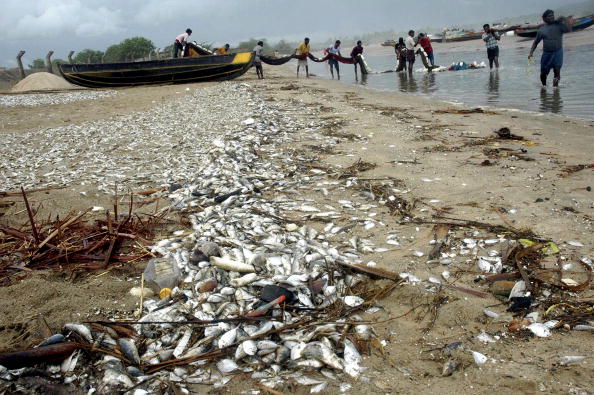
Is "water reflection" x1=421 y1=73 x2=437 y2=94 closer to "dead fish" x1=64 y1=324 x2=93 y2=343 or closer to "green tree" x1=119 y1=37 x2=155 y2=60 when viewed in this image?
"dead fish" x1=64 y1=324 x2=93 y2=343

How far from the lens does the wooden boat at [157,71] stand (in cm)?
2303

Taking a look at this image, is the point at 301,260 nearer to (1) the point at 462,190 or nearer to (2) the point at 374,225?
(2) the point at 374,225

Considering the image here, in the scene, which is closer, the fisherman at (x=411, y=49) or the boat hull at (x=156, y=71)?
the fisherman at (x=411, y=49)

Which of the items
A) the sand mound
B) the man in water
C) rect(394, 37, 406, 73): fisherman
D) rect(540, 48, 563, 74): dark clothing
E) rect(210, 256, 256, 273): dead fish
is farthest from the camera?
the sand mound

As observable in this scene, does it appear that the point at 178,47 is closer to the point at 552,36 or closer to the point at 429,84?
the point at 429,84

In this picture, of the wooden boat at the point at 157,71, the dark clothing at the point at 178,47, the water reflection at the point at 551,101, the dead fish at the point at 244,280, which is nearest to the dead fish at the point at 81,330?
the dead fish at the point at 244,280

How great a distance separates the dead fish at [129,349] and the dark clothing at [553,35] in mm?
13909

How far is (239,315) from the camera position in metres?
3.16

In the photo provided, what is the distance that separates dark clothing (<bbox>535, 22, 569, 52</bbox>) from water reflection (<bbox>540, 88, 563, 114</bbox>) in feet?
4.60

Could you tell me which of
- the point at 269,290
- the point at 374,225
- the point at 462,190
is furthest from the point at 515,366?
the point at 462,190

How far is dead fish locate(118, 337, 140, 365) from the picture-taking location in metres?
2.77

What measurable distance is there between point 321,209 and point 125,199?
2925 millimetres

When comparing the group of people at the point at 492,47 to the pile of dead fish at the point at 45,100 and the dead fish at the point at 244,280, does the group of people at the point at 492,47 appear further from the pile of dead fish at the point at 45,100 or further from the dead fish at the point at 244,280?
the dead fish at the point at 244,280

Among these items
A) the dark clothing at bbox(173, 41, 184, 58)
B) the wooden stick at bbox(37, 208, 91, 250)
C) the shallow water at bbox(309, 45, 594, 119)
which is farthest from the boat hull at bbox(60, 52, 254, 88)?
the wooden stick at bbox(37, 208, 91, 250)
